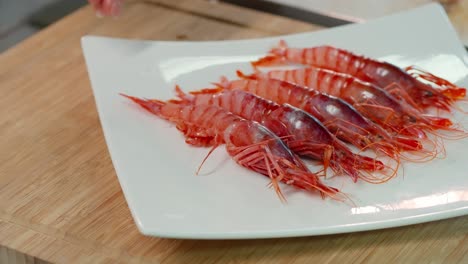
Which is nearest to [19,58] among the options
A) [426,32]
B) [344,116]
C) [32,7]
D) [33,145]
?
[33,145]

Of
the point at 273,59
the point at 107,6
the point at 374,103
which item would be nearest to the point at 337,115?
the point at 374,103

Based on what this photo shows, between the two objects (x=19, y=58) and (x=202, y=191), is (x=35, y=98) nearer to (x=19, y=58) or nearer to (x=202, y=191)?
(x=19, y=58)

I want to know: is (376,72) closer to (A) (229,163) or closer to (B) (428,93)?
(B) (428,93)

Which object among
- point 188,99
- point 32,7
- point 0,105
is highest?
point 188,99

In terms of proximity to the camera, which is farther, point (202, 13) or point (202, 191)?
point (202, 13)

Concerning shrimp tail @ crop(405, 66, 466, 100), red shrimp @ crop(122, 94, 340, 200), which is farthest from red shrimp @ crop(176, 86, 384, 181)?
shrimp tail @ crop(405, 66, 466, 100)

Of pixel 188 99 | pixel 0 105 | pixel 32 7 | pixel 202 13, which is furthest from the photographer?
pixel 32 7
